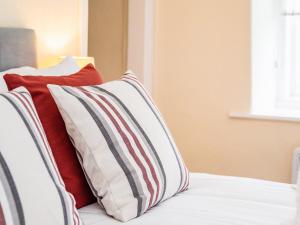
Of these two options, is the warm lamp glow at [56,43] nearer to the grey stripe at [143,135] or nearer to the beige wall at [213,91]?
the beige wall at [213,91]

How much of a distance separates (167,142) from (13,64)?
0.94 metres

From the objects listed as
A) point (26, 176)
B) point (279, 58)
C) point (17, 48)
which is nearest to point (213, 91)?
point (279, 58)

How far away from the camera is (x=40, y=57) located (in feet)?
8.24

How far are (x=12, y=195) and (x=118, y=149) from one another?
44cm

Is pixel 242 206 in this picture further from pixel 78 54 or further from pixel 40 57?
pixel 78 54

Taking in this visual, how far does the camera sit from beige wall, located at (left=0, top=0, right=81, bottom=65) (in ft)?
7.67

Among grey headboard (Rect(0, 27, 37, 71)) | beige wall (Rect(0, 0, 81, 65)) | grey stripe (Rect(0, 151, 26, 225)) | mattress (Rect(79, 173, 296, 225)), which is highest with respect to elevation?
beige wall (Rect(0, 0, 81, 65))

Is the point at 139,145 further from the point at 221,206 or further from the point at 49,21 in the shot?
the point at 49,21

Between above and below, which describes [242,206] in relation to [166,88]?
below

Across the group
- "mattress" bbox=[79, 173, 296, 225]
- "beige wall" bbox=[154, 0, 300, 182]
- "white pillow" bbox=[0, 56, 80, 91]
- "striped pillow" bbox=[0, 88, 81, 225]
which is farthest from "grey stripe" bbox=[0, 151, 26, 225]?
"beige wall" bbox=[154, 0, 300, 182]

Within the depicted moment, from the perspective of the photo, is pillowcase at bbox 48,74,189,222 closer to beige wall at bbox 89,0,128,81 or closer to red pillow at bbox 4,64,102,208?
red pillow at bbox 4,64,102,208

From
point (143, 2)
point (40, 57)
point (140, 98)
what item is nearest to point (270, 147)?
point (143, 2)

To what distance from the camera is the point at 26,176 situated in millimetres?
973

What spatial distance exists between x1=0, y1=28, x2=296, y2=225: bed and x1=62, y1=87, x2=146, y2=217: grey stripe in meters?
0.05
